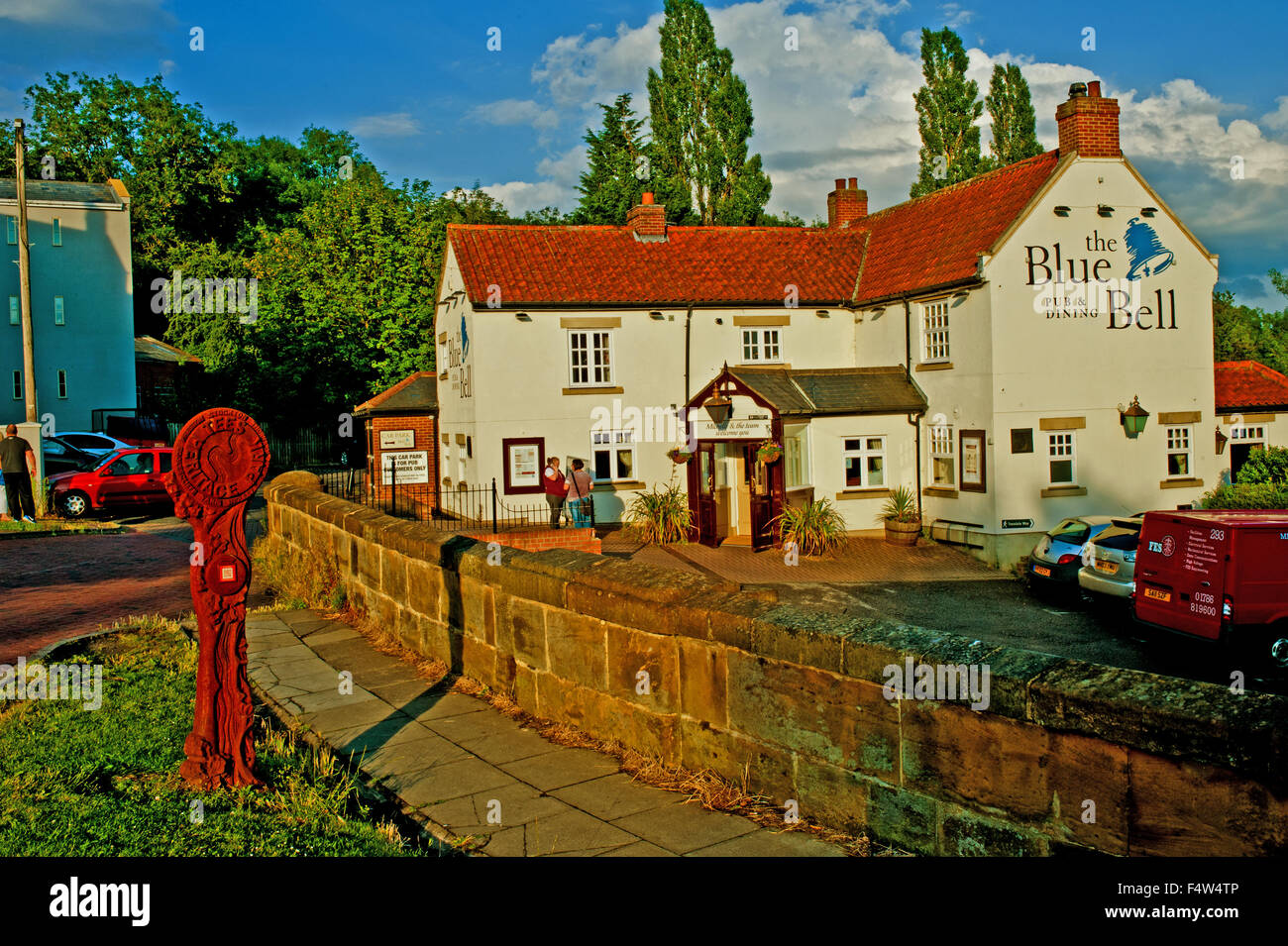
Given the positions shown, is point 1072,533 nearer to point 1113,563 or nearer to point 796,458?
point 1113,563

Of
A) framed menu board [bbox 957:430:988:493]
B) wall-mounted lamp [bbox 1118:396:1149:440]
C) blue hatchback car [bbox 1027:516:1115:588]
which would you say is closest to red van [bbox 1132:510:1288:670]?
blue hatchback car [bbox 1027:516:1115:588]

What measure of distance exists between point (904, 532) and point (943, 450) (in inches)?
88.8

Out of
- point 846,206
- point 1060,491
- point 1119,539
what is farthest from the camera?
point 846,206

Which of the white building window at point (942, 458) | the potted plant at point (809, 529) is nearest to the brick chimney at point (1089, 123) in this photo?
the white building window at point (942, 458)

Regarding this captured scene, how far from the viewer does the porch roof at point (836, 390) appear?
83.1 feet

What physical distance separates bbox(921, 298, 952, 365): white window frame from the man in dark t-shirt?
2066 centimetres

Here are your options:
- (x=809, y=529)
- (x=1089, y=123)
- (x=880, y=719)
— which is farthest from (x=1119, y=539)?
(x=880, y=719)

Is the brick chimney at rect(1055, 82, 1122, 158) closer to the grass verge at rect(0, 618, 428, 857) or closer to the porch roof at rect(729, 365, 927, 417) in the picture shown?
the porch roof at rect(729, 365, 927, 417)

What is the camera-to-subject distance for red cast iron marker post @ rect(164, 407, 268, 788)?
5.50m

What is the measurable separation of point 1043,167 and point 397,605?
816 inches

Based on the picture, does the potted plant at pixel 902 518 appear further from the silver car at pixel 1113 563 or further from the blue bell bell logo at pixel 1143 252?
the blue bell bell logo at pixel 1143 252

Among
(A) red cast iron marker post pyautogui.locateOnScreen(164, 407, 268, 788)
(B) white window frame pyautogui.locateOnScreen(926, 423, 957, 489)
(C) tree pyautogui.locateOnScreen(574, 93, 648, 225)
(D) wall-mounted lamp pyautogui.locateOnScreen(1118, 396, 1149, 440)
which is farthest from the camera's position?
(C) tree pyautogui.locateOnScreen(574, 93, 648, 225)

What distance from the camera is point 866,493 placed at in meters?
26.1
